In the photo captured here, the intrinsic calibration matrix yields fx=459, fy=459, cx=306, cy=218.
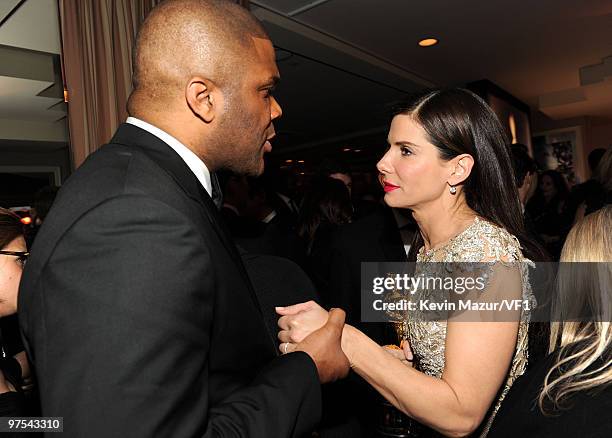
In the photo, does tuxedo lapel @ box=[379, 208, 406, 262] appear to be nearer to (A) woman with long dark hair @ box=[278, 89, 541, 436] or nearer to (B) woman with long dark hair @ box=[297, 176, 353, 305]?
(A) woman with long dark hair @ box=[278, 89, 541, 436]

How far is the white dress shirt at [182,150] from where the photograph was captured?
2.98 feet

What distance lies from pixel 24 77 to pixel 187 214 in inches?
103

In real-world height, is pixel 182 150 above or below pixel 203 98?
below

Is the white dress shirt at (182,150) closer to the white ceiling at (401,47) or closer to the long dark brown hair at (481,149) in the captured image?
the long dark brown hair at (481,149)

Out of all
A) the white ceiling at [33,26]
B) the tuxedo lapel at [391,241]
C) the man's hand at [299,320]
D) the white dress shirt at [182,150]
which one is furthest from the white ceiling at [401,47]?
the man's hand at [299,320]

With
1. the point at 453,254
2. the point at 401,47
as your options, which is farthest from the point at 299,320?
the point at 401,47

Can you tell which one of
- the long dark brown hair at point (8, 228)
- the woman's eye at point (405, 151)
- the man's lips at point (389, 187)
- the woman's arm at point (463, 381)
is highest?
the woman's eye at point (405, 151)

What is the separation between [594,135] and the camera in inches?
396

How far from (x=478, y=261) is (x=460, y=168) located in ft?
1.10

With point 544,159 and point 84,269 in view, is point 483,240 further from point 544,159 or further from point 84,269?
point 544,159

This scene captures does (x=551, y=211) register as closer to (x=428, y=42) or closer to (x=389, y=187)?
(x=428, y=42)

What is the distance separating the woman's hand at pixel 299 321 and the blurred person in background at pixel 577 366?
1.65ft

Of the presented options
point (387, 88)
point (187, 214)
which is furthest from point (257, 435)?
point (387, 88)

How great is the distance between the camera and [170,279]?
665 millimetres
